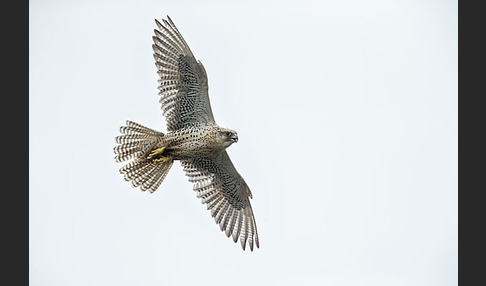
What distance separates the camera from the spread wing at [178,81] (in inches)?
642

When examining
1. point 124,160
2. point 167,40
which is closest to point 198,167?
point 124,160

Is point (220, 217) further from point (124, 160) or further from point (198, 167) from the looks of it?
point (124, 160)

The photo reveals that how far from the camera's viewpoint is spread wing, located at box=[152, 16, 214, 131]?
16.3 m

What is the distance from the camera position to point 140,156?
16.5 m

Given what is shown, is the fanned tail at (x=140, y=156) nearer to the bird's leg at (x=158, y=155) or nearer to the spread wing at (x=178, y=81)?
the bird's leg at (x=158, y=155)

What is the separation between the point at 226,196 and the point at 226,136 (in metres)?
2.09

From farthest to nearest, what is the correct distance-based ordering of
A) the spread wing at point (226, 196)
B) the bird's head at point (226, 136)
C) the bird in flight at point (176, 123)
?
the spread wing at point (226, 196) < the bird in flight at point (176, 123) < the bird's head at point (226, 136)

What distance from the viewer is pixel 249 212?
1777 cm

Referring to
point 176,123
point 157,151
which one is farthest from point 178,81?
point 157,151

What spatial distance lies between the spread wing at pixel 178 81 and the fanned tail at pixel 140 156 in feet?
1.66

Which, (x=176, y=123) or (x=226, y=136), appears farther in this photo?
(x=176, y=123)

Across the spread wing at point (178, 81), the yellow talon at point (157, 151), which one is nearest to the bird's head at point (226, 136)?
the spread wing at point (178, 81)

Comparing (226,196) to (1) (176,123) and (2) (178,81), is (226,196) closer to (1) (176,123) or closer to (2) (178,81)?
(1) (176,123)

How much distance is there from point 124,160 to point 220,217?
2354 mm
